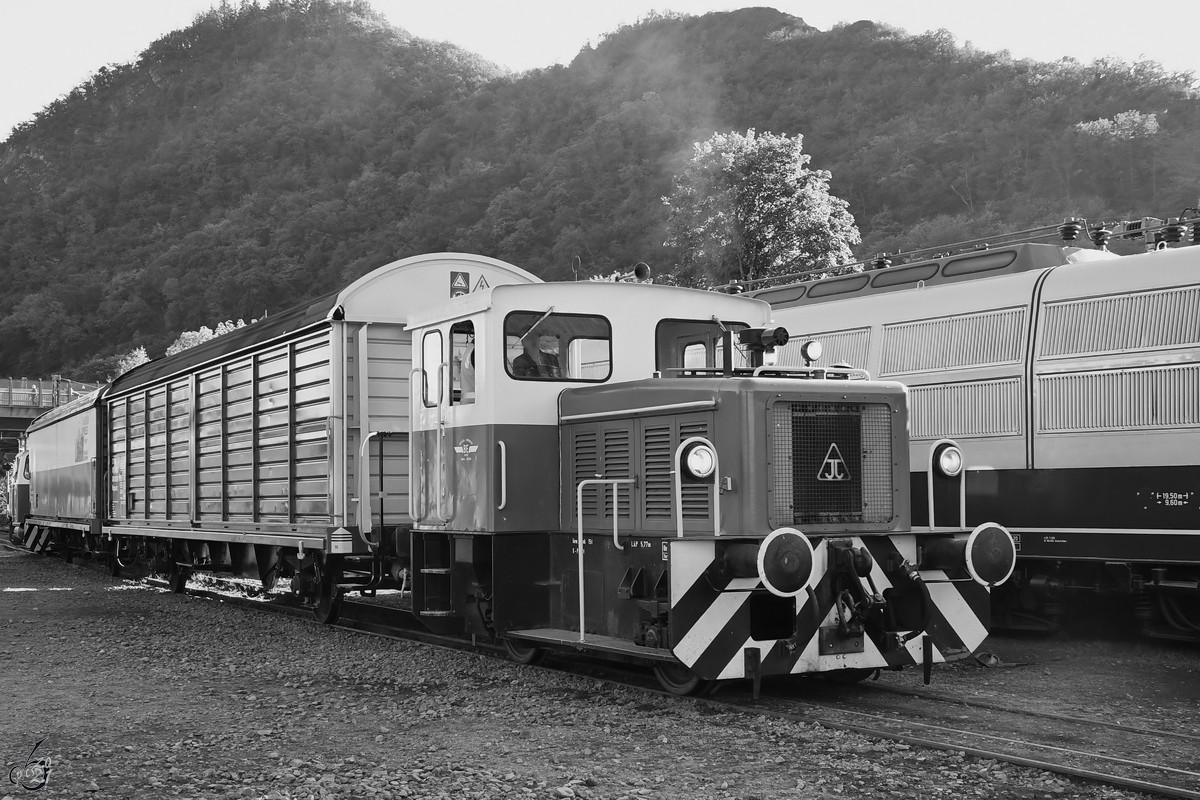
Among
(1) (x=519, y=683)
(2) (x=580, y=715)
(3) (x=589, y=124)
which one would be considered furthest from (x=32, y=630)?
(3) (x=589, y=124)

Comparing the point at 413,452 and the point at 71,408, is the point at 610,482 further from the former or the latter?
the point at 71,408

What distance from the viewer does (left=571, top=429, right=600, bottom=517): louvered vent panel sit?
8055 mm

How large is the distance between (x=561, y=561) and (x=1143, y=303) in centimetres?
512

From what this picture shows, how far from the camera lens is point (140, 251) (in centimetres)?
10875

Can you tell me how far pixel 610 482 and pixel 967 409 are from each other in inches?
178

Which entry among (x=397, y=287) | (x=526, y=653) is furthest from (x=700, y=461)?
(x=397, y=287)

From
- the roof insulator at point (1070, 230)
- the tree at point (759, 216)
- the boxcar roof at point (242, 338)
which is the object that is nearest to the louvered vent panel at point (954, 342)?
the roof insulator at point (1070, 230)

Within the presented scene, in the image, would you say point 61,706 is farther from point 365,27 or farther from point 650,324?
point 365,27

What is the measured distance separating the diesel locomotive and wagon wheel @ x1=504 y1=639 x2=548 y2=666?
0.02m

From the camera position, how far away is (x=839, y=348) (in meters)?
12.0

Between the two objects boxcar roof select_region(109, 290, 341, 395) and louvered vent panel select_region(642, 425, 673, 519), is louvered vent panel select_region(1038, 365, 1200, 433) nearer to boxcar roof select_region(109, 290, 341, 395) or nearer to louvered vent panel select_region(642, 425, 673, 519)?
louvered vent panel select_region(642, 425, 673, 519)

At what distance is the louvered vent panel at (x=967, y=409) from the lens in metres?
10.2

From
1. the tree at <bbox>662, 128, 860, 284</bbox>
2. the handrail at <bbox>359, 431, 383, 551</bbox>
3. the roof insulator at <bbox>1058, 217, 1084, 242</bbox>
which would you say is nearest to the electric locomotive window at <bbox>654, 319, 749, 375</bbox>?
the handrail at <bbox>359, 431, 383, 551</bbox>

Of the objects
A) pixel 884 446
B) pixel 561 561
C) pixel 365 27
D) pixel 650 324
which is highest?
pixel 365 27
